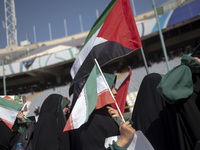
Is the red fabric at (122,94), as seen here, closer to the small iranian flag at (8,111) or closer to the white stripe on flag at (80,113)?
the white stripe on flag at (80,113)

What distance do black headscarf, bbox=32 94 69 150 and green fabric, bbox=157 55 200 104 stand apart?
3.99 ft

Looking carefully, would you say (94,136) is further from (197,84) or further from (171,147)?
(197,84)

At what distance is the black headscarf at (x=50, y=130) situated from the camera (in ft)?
5.78

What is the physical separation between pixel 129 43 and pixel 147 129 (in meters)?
0.94

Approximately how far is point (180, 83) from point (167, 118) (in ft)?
1.28

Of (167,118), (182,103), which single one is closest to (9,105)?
(167,118)

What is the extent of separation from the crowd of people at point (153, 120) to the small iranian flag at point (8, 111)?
101cm

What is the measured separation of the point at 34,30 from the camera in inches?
1624

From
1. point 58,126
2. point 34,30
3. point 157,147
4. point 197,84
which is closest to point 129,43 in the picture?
point 197,84

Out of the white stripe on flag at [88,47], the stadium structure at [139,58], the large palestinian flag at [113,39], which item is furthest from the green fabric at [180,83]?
the stadium structure at [139,58]

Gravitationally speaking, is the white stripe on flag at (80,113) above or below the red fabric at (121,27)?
below

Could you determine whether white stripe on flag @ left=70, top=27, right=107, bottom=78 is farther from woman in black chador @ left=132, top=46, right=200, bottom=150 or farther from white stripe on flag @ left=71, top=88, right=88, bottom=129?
woman in black chador @ left=132, top=46, right=200, bottom=150

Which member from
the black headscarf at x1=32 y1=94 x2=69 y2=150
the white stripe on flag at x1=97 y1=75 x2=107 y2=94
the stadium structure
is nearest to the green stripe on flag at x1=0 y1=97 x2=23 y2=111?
the black headscarf at x1=32 y1=94 x2=69 y2=150

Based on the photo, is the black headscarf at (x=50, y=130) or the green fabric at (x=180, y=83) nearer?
the green fabric at (x=180, y=83)
